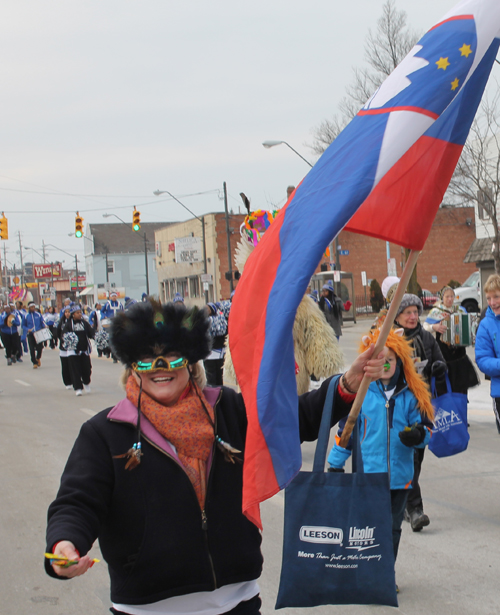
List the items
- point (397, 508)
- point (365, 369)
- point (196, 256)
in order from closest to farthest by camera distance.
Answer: point (365, 369)
point (397, 508)
point (196, 256)

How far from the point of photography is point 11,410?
12922 millimetres

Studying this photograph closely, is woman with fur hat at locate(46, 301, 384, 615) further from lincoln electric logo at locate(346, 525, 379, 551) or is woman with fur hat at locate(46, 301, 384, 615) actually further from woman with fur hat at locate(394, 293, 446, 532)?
woman with fur hat at locate(394, 293, 446, 532)

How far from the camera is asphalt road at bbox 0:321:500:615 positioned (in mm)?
4422

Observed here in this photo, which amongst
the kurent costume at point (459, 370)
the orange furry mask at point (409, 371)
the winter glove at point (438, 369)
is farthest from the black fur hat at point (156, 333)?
the kurent costume at point (459, 370)

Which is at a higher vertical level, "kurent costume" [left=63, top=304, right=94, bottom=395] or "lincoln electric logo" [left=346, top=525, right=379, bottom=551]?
"lincoln electric logo" [left=346, top=525, right=379, bottom=551]

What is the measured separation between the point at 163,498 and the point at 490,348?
14.6ft

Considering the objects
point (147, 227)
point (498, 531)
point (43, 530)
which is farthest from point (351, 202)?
point (147, 227)

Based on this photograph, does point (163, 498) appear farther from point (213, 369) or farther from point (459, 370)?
point (213, 369)

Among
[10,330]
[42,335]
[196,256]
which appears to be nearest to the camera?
[42,335]

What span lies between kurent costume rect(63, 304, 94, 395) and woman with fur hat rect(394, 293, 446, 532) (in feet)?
33.2

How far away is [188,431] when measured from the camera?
2.54 meters

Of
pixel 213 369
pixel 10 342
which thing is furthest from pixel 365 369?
pixel 10 342

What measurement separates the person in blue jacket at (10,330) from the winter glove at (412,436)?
2064 cm

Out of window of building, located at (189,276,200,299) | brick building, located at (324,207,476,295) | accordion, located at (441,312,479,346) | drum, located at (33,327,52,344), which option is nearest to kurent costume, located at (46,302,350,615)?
accordion, located at (441,312,479,346)
